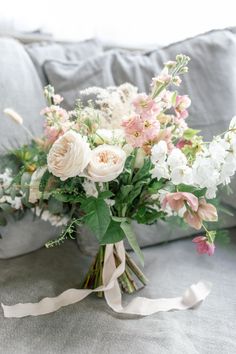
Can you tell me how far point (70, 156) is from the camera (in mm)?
717

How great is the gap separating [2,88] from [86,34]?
1.48 ft

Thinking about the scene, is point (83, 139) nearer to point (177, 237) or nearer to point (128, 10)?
point (177, 237)

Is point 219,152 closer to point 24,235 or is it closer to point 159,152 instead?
point 159,152

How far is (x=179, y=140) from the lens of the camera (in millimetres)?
858

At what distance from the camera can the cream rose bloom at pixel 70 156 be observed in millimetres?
718

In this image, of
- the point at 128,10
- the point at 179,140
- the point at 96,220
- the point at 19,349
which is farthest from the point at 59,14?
the point at 19,349

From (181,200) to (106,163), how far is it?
143 mm

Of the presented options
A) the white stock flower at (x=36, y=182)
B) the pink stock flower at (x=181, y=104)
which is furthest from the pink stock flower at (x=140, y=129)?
the white stock flower at (x=36, y=182)

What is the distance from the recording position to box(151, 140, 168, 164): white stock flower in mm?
720

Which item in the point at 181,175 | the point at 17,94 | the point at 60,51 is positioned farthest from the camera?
the point at 60,51

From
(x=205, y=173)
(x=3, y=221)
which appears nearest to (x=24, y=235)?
(x=3, y=221)

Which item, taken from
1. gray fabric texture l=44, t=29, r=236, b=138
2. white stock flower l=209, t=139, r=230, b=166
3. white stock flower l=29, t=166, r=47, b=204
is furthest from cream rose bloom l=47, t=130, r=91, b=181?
gray fabric texture l=44, t=29, r=236, b=138

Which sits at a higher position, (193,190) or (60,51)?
(60,51)

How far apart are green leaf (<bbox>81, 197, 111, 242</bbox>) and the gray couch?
0.70 feet
